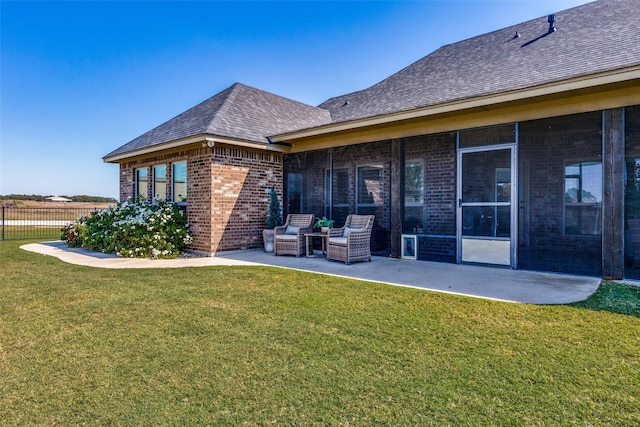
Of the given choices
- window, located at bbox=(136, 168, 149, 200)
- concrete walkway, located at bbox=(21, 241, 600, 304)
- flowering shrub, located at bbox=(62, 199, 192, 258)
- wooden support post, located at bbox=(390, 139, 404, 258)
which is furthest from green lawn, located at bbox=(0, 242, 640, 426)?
window, located at bbox=(136, 168, 149, 200)

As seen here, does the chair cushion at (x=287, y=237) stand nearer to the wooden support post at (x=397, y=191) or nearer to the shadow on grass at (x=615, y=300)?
the wooden support post at (x=397, y=191)

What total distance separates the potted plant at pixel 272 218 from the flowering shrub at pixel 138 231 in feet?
6.18

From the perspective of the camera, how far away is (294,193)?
397 inches

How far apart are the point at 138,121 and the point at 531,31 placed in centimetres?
1494

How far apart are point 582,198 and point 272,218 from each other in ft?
22.9

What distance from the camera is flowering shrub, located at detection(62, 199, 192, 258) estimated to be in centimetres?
801

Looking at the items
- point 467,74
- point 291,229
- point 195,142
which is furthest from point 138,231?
point 467,74

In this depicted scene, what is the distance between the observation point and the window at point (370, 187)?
9250mm

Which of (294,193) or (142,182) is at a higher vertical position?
(142,182)

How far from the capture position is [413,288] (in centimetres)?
483

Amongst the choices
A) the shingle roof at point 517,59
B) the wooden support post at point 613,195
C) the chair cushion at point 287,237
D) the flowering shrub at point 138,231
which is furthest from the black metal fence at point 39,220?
the wooden support post at point 613,195

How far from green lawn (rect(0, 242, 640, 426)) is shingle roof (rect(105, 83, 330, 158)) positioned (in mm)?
5236

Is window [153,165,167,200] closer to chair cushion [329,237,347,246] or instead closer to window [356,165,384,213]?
chair cushion [329,237,347,246]

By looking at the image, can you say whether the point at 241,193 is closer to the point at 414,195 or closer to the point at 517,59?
the point at 414,195
